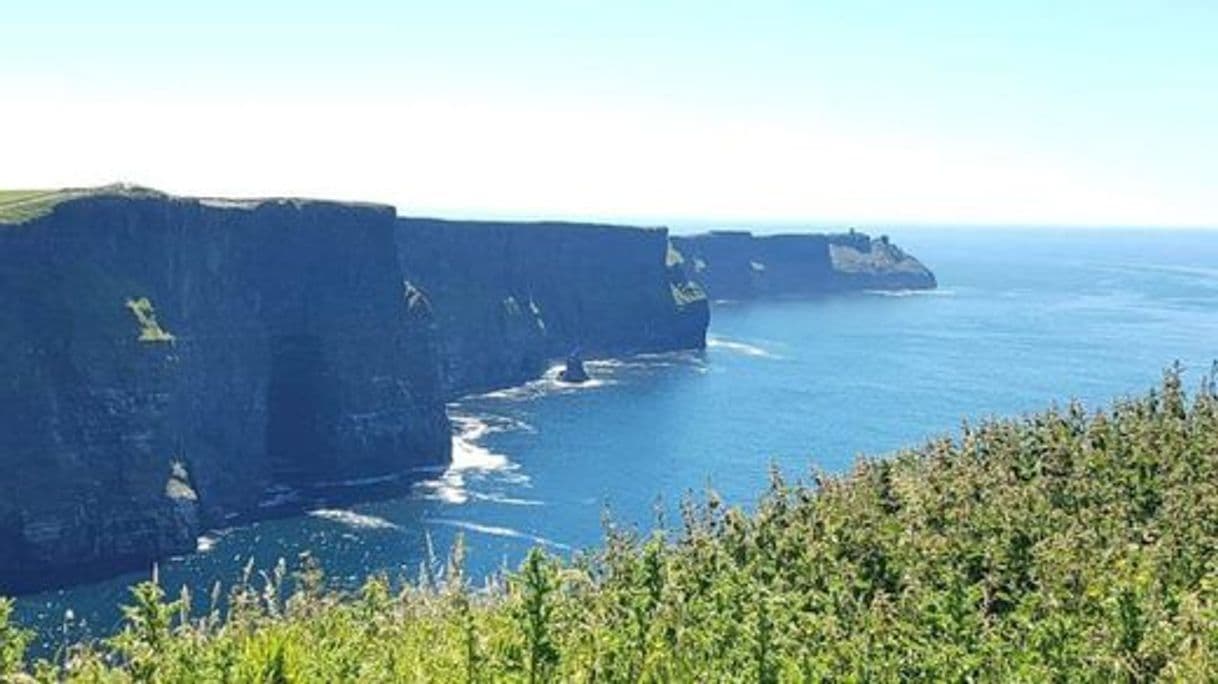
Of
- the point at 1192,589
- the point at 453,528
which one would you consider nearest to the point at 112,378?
the point at 453,528

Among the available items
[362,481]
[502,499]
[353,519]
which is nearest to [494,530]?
[502,499]

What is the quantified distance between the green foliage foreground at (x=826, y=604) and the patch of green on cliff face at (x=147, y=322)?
12515 cm

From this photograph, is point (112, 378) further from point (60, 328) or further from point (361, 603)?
point (361, 603)

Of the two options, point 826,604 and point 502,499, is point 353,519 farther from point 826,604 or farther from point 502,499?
point 826,604

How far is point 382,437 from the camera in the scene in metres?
199

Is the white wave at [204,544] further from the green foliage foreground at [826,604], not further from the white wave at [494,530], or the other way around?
the green foliage foreground at [826,604]

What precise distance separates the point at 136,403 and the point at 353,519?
92.9 feet

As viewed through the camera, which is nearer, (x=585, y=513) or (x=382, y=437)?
(x=585, y=513)

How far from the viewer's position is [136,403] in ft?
510

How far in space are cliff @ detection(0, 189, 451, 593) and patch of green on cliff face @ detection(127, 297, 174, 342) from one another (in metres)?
0.19

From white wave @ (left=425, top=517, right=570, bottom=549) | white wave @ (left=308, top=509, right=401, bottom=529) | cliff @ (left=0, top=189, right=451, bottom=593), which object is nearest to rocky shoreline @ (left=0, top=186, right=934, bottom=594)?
cliff @ (left=0, top=189, right=451, bottom=593)

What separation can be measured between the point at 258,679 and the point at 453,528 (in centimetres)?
13137

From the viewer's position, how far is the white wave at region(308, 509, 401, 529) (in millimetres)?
154000

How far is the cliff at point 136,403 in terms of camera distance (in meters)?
141
